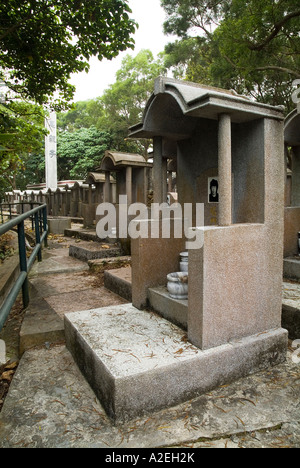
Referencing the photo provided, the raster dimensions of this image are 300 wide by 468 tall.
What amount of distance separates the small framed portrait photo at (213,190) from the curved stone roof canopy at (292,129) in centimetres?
226

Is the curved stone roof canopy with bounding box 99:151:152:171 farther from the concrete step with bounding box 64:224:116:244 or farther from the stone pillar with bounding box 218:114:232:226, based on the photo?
the stone pillar with bounding box 218:114:232:226

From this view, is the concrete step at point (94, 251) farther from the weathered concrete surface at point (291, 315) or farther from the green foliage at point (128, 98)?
the green foliage at point (128, 98)

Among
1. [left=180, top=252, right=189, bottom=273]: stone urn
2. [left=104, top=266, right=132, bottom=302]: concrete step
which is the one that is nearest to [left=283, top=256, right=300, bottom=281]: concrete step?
[left=180, top=252, right=189, bottom=273]: stone urn

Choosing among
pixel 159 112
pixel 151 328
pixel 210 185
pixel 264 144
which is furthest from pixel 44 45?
pixel 151 328

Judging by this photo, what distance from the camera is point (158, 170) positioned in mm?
3566

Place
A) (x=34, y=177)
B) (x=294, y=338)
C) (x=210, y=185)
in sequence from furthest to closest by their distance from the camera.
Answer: (x=34, y=177) → (x=210, y=185) → (x=294, y=338)

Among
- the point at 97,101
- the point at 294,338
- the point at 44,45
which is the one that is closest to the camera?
the point at 294,338

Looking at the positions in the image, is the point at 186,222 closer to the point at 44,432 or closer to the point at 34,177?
Answer: the point at 44,432

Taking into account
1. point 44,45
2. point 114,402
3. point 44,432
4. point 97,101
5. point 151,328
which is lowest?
point 44,432

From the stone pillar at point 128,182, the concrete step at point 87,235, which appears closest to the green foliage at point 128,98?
the concrete step at point 87,235

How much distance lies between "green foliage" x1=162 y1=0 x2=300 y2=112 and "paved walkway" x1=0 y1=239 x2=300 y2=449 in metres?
8.38

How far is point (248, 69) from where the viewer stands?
877 centimetres

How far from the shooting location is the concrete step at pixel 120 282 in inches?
160

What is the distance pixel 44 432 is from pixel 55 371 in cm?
69
